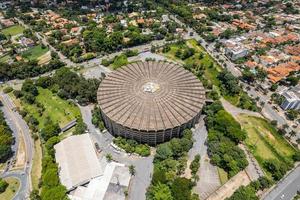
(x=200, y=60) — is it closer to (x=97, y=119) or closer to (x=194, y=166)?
(x=97, y=119)

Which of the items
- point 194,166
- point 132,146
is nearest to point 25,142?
point 132,146

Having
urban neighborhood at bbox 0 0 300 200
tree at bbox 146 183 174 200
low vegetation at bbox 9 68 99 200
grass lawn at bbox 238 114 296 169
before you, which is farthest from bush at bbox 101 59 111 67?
tree at bbox 146 183 174 200

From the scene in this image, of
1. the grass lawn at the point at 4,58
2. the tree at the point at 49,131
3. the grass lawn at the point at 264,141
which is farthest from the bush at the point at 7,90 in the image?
the grass lawn at the point at 264,141

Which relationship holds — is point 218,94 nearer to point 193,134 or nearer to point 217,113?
point 217,113

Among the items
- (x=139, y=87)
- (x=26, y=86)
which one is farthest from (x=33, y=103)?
(x=139, y=87)

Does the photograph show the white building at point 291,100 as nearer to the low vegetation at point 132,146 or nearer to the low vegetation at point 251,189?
the low vegetation at point 251,189
